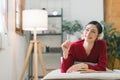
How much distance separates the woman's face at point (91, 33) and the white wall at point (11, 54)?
1170 mm

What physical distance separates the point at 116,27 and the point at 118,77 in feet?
10.6

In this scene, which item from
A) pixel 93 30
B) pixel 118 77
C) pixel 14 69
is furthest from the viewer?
pixel 14 69

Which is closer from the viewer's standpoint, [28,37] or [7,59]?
[7,59]

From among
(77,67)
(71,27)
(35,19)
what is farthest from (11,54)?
(77,67)

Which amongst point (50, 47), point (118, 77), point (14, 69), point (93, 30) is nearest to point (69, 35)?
point (50, 47)

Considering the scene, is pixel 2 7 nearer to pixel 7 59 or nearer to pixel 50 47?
pixel 7 59

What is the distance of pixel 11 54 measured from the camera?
339 cm

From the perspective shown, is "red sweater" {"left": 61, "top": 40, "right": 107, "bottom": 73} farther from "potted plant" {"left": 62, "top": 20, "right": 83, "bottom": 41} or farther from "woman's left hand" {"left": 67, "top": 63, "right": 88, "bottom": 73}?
"potted plant" {"left": 62, "top": 20, "right": 83, "bottom": 41}

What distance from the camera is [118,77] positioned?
142 centimetres

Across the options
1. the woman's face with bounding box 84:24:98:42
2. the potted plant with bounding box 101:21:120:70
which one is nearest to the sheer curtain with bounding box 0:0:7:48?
the woman's face with bounding box 84:24:98:42

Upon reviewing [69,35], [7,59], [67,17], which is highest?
[67,17]

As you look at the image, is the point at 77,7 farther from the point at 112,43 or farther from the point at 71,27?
the point at 112,43

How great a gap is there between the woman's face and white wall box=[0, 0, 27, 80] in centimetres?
117

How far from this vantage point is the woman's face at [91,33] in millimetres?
2191
